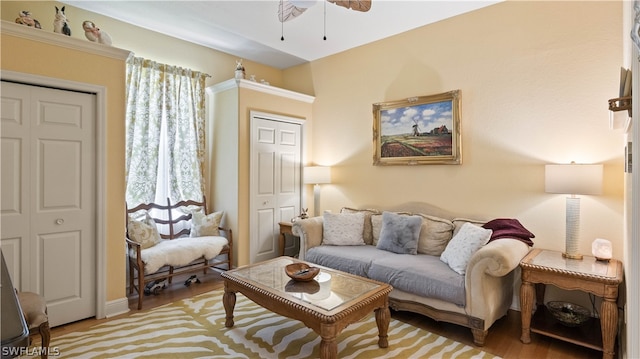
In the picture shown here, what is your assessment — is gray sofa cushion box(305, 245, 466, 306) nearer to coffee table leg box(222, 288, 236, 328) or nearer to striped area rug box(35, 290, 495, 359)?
striped area rug box(35, 290, 495, 359)

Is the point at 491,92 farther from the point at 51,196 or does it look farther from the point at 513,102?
the point at 51,196


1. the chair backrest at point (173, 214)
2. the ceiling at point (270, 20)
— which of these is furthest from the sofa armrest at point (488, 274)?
the chair backrest at point (173, 214)

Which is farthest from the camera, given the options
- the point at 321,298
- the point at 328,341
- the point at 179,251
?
the point at 179,251

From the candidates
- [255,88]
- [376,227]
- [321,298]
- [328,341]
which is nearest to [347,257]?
[376,227]

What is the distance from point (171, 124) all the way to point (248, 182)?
1184 millimetres

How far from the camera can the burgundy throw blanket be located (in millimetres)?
2846

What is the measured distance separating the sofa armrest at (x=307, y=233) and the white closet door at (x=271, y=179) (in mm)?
748

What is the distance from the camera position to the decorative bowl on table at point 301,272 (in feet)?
8.21

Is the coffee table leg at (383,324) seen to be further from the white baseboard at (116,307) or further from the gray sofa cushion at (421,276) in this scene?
the white baseboard at (116,307)

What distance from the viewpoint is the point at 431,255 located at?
10.7 ft

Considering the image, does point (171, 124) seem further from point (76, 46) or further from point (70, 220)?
point (70, 220)

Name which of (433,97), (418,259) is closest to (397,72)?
(433,97)

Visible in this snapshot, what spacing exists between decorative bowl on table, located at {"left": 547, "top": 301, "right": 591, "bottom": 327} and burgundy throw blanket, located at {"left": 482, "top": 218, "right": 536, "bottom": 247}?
0.52 meters

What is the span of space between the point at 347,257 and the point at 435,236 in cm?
93
